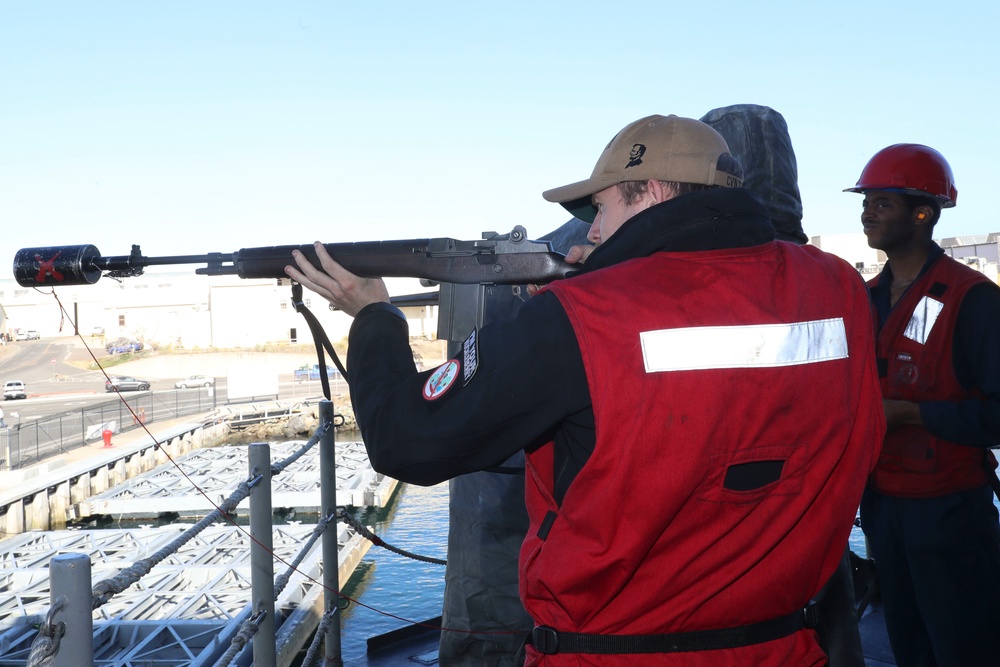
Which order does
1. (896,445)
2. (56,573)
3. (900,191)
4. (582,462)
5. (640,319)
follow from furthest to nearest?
(900,191) → (896,445) → (56,573) → (582,462) → (640,319)

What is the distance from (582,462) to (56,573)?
3.65 ft

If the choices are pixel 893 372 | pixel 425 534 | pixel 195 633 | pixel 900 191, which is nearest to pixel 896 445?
pixel 893 372

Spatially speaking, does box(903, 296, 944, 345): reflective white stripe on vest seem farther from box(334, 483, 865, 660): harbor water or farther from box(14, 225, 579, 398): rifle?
box(334, 483, 865, 660): harbor water

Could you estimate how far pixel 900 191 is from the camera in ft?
11.8

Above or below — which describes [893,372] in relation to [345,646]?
above

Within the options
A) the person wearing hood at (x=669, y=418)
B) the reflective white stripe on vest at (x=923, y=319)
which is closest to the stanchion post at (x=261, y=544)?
the person wearing hood at (x=669, y=418)

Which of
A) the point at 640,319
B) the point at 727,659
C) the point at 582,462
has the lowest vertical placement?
the point at 727,659

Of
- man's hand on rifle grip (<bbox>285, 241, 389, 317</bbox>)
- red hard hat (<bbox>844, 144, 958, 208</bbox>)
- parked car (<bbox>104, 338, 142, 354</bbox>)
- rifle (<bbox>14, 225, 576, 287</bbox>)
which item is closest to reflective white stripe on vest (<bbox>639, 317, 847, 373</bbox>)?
man's hand on rifle grip (<bbox>285, 241, 389, 317</bbox>)

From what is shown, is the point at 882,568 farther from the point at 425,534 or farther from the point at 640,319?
the point at 425,534

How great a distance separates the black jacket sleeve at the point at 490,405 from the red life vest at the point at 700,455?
5 centimetres

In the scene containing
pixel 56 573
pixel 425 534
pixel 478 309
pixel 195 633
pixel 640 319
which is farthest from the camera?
pixel 425 534

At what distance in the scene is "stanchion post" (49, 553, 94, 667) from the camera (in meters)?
1.79

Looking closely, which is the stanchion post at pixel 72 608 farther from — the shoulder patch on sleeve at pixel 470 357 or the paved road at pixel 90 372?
Answer: the paved road at pixel 90 372

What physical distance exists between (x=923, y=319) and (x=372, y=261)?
83.4 inches
